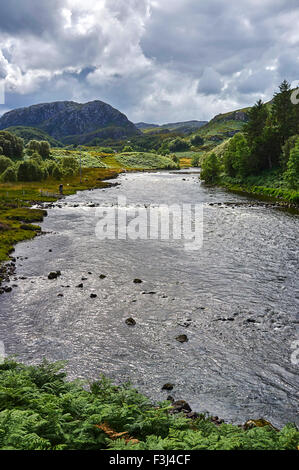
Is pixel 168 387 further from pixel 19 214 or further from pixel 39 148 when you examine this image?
pixel 39 148

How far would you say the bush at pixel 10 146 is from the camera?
129375 mm

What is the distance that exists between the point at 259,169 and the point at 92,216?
192 ft

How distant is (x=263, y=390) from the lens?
13.8m

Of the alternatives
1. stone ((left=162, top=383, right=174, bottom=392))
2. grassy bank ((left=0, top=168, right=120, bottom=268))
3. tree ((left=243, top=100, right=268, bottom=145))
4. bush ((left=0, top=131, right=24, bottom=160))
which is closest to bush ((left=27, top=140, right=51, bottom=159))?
bush ((left=0, top=131, right=24, bottom=160))

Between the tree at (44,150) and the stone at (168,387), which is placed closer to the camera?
the stone at (168,387)

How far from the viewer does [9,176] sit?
96.3 metres

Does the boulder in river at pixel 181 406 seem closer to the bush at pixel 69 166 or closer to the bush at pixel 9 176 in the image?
the bush at pixel 9 176

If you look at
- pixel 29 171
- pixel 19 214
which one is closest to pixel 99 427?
pixel 19 214

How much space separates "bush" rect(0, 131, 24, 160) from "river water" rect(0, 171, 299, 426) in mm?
109305

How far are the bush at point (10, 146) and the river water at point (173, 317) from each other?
109 m

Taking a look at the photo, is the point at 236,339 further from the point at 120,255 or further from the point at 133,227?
the point at 133,227

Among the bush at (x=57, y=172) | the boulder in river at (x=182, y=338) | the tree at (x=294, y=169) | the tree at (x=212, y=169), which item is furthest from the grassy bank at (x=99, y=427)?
the bush at (x=57, y=172)

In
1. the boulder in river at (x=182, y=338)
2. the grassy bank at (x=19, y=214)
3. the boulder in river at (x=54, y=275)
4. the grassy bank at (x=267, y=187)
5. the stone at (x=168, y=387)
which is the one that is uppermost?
the grassy bank at (x=267, y=187)

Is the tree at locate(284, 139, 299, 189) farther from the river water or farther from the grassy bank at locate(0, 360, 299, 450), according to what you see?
the grassy bank at locate(0, 360, 299, 450)
